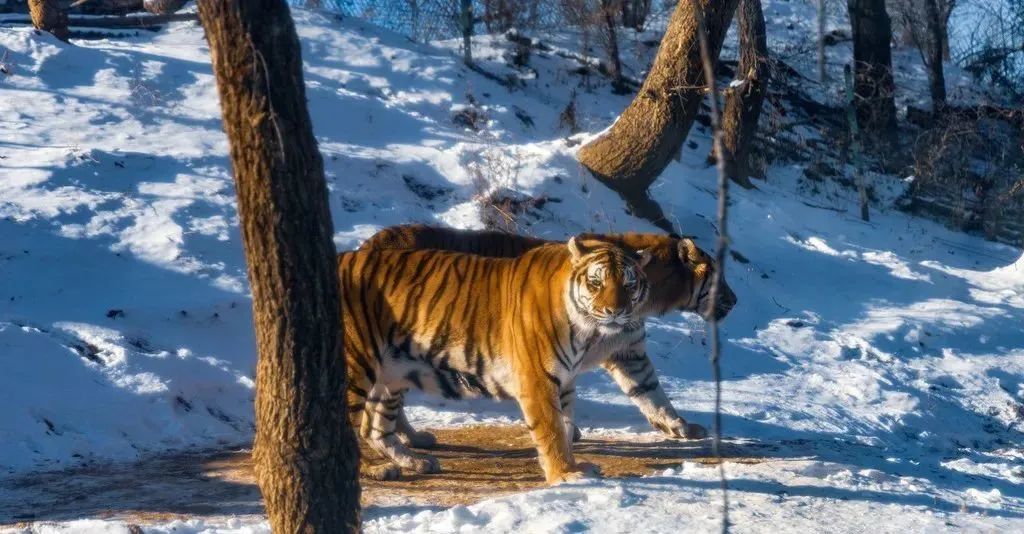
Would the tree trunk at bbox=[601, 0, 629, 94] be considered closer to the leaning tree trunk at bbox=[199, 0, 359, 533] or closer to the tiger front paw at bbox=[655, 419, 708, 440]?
the tiger front paw at bbox=[655, 419, 708, 440]

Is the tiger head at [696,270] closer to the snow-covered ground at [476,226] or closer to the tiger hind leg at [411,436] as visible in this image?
the snow-covered ground at [476,226]

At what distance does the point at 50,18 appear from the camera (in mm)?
12859

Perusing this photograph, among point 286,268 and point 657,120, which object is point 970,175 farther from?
point 286,268

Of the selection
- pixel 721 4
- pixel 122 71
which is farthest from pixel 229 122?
pixel 122 71

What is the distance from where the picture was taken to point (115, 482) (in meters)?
6.13

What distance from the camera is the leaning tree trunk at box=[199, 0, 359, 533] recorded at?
3.62 m

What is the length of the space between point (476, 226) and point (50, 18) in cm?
581

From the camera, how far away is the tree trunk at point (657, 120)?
36.1 feet

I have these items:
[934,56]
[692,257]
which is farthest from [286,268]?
[934,56]

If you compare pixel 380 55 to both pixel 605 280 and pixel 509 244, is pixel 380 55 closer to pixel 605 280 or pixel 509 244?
pixel 509 244

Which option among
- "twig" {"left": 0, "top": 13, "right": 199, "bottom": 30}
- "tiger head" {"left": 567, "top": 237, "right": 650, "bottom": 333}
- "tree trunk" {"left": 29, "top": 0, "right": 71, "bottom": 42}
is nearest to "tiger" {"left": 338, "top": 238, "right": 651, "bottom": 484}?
"tiger head" {"left": 567, "top": 237, "right": 650, "bottom": 333}

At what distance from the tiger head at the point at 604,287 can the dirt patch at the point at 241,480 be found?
2.84 ft

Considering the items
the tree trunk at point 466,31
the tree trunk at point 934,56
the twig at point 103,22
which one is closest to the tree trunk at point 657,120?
the tree trunk at point 466,31

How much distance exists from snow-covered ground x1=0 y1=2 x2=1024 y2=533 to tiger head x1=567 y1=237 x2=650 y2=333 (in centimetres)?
87
